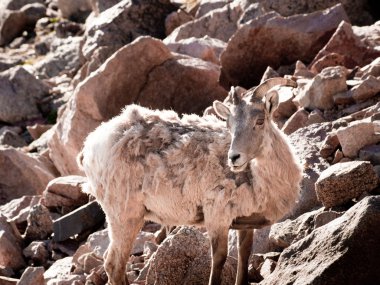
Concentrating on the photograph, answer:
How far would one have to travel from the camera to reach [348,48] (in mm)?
17297

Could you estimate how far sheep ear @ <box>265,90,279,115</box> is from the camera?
380 inches

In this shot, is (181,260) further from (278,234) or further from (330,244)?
(330,244)

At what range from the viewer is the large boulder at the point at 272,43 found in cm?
1862

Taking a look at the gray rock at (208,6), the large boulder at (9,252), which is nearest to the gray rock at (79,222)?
the large boulder at (9,252)

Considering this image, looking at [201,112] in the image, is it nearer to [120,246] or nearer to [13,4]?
[120,246]

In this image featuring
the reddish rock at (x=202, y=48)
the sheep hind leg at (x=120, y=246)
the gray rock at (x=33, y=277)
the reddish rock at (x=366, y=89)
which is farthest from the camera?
the reddish rock at (x=202, y=48)

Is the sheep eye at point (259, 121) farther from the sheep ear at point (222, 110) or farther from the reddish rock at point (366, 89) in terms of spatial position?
the reddish rock at point (366, 89)

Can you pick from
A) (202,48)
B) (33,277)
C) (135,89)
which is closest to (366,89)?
(33,277)

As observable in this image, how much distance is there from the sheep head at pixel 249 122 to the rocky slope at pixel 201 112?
113cm

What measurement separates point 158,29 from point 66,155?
37.9 ft

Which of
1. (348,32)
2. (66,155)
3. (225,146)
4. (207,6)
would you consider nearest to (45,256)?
(66,155)

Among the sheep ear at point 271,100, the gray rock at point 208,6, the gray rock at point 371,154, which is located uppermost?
the sheep ear at point 271,100

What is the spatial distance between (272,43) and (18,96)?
1339 centimetres

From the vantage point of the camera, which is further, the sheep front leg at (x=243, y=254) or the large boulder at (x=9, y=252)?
the large boulder at (x=9, y=252)
